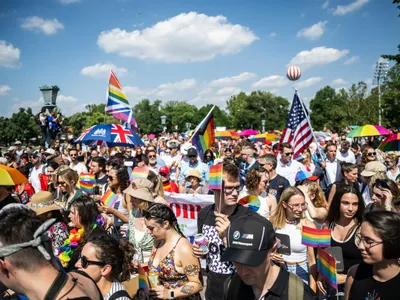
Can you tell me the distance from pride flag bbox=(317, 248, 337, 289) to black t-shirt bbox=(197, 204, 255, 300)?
0.71 m

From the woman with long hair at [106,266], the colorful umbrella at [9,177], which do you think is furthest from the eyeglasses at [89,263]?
the colorful umbrella at [9,177]

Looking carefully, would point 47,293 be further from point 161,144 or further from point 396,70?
point 396,70

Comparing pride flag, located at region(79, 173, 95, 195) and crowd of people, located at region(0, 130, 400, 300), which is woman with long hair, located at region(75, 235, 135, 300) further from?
pride flag, located at region(79, 173, 95, 195)

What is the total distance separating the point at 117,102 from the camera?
11.3 metres

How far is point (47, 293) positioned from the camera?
6.06 ft

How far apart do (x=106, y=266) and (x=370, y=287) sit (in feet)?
6.49

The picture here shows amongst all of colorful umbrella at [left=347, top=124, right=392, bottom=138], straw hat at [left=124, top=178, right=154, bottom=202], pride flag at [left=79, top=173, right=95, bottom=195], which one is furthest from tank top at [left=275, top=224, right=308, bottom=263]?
colorful umbrella at [left=347, top=124, right=392, bottom=138]

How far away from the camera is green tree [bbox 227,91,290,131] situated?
96.5 meters

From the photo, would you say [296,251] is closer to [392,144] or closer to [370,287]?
[370,287]

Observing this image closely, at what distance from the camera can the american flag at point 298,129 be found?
9.52 meters

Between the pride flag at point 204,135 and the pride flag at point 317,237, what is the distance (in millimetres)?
5167

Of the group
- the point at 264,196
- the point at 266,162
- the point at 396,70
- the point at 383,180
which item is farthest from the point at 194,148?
the point at 396,70

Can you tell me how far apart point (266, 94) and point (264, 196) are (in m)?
97.7

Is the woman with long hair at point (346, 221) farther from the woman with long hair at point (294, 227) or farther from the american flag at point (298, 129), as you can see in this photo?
the american flag at point (298, 129)
